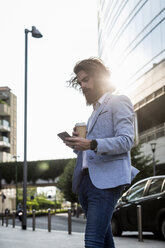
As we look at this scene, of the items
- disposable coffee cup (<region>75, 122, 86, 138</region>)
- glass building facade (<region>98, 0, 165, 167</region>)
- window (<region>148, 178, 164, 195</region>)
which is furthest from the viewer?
glass building facade (<region>98, 0, 165, 167</region>)

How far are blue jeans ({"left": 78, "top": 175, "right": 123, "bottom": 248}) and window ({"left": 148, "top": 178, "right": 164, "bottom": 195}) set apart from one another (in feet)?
28.0

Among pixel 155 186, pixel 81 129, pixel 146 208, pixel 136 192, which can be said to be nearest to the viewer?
pixel 81 129

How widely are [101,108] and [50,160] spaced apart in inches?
2423

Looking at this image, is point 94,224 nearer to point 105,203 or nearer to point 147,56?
point 105,203

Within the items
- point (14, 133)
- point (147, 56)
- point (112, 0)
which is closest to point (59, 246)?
point (147, 56)

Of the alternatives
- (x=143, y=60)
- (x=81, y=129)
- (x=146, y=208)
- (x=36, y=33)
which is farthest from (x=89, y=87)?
(x=143, y=60)

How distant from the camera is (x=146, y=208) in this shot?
36.6 ft

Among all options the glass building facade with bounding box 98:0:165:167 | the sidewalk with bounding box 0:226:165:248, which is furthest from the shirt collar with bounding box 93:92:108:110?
the glass building facade with bounding box 98:0:165:167

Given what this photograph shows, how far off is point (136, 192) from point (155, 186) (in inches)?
24.7

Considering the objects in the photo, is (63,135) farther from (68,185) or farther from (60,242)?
(68,185)

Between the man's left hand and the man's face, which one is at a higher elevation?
the man's face

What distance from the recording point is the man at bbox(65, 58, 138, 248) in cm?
283

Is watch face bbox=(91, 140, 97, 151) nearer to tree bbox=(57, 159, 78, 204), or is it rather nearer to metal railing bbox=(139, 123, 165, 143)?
metal railing bbox=(139, 123, 165, 143)

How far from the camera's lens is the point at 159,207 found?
10883mm
